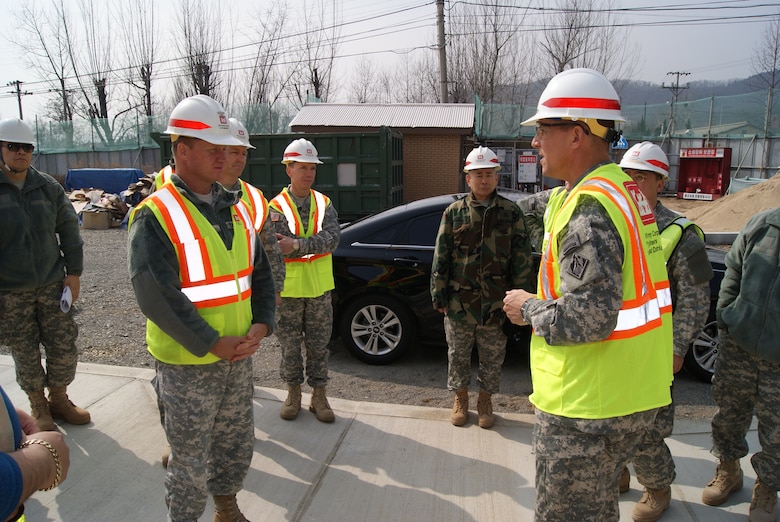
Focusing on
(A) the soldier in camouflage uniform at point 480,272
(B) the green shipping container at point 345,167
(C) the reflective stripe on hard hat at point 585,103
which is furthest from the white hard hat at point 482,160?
(B) the green shipping container at point 345,167

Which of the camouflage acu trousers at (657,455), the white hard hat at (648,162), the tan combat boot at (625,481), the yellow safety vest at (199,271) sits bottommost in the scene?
the tan combat boot at (625,481)

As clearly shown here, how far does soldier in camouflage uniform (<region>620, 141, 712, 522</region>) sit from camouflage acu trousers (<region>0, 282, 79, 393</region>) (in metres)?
3.65

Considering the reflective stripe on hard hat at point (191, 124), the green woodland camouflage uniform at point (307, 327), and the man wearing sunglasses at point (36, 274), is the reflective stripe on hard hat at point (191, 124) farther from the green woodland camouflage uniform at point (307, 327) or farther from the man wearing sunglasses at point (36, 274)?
the man wearing sunglasses at point (36, 274)

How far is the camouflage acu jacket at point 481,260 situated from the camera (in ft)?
13.0

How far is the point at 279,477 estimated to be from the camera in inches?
132

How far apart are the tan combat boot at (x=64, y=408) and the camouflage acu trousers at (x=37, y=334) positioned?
0.21ft

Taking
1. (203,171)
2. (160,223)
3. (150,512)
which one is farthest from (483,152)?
(150,512)

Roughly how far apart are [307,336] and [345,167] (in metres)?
8.22

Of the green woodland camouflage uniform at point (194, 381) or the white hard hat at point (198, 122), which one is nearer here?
the green woodland camouflage uniform at point (194, 381)

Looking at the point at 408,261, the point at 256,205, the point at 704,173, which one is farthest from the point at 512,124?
the point at 256,205

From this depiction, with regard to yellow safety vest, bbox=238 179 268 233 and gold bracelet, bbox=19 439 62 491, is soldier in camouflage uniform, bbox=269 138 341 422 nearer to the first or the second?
yellow safety vest, bbox=238 179 268 233

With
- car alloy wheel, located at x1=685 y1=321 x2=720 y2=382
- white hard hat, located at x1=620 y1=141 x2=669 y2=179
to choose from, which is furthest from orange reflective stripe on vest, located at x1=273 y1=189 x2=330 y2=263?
car alloy wheel, located at x1=685 y1=321 x2=720 y2=382

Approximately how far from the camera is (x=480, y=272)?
398 centimetres

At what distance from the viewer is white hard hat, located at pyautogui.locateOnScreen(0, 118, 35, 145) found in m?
3.49
